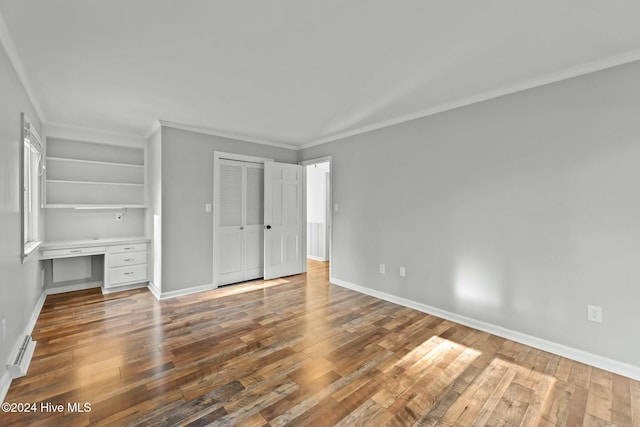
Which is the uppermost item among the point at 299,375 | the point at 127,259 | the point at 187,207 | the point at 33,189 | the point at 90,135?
the point at 90,135

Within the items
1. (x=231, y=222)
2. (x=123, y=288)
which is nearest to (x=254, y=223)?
(x=231, y=222)

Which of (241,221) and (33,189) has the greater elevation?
(33,189)

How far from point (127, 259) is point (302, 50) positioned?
3966 millimetres

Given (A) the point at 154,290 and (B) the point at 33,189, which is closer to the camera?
(B) the point at 33,189

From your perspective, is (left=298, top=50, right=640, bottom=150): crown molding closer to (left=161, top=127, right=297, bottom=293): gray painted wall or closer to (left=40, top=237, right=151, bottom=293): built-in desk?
(left=161, top=127, right=297, bottom=293): gray painted wall

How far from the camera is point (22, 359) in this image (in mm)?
2287

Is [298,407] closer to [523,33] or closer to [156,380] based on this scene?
[156,380]

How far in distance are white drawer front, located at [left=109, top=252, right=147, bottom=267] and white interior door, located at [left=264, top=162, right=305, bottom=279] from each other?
6.09 ft

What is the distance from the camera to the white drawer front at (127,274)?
423 cm

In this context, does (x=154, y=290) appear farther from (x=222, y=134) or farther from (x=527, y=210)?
(x=527, y=210)

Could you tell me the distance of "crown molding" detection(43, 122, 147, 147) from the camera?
4.10 meters

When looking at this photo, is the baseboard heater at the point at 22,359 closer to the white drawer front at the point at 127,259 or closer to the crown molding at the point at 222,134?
the white drawer front at the point at 127,259

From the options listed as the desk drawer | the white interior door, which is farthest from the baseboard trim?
the white interior door

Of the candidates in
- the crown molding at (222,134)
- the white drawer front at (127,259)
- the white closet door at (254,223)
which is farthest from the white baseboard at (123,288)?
the crown molding at (222,134)
